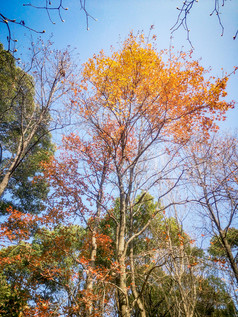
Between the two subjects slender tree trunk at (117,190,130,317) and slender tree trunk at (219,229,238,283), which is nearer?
slender tree trunk at (117,190,130,317)

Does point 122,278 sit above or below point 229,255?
below

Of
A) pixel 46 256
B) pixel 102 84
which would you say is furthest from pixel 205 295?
pixel 102 84

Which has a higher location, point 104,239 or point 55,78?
point 55,78

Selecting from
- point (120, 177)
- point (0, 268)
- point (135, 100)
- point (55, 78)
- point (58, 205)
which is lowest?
point (0, 268)

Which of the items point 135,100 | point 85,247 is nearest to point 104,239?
point 85,247

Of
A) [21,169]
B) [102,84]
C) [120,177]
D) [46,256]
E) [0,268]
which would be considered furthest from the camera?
[21,169]

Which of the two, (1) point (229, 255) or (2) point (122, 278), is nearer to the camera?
(2) point (122, 278)

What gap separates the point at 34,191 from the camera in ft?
32.9

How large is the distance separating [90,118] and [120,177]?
212cm

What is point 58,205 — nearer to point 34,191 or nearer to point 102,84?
point 34,191

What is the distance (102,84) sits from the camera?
559 centimetres

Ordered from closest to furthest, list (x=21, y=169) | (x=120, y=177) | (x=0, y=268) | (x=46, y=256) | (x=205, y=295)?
(x=120, y=177) → (x=0, y=268) → (x=46, y=256) → (x=205, y=295) → (x=21, y=169)

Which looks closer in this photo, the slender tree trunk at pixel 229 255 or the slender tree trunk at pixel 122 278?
the slender tree trunk at pixel 122 278

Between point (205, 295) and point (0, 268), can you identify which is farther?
point (205, 295)
